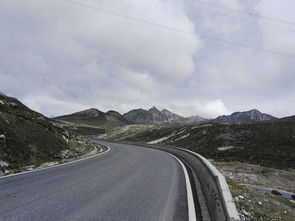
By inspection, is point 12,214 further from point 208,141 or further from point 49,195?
point 208,141

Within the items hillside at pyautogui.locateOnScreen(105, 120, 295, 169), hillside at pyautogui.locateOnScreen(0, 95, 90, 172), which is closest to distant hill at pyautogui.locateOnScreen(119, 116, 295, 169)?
hillside at pyautogui.locateOnScreen(105, 120, 295, 169)

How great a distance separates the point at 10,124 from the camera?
20.9 metres

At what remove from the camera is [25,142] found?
20.0 metres

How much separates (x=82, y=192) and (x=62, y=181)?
2.27 meters

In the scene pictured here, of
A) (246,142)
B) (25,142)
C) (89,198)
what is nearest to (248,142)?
(246,142)

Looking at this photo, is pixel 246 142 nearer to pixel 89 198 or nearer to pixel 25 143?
pixel 25 143

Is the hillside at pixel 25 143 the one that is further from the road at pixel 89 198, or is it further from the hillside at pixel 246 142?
the hillside at pixel 246 142

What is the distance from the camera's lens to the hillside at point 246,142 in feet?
195

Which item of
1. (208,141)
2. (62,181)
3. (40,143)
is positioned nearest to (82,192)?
(62,181)

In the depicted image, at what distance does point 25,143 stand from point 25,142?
0.46ft

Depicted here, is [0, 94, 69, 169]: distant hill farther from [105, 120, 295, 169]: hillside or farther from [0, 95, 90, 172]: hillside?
[105, 120, 295, 169]: hillside

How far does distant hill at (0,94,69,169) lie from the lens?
17250 mm

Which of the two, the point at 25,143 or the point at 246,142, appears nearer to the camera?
the point at 25,143

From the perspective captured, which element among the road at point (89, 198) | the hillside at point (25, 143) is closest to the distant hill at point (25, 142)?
the hillside at point (25, 143)
